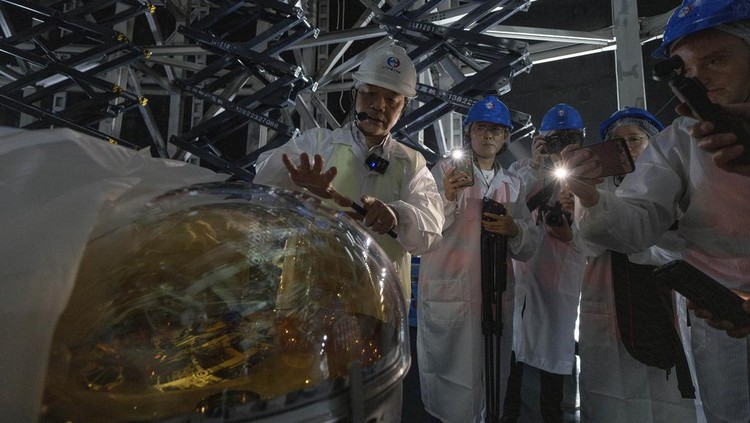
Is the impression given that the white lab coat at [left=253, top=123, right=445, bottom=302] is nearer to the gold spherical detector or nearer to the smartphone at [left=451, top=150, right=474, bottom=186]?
the smartphone at [left=451, top=150, right=474, bottom=186]

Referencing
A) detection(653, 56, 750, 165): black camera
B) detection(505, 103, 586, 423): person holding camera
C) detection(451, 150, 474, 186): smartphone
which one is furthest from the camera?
detection(505, 103, 586, 423): person holding camera

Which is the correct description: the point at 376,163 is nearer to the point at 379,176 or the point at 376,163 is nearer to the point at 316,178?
the point at 379,176

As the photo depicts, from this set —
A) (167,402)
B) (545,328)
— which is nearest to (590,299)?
(545,328)

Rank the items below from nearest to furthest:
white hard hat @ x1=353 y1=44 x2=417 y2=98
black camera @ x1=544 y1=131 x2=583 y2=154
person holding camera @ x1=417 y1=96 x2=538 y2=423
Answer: white hard hat @ x1=353 y1=44 x2=417 y2=98 → person holding camera @ x1=417 y1=96 x2=538 y2=423 → black camera @ x1=544 y1=131 x2=583 y2=154

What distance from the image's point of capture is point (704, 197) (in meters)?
1.10

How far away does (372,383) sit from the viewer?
0.40 meters

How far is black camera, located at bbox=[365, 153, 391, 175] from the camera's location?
1672mm

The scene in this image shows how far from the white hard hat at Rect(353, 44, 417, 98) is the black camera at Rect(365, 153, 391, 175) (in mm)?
290

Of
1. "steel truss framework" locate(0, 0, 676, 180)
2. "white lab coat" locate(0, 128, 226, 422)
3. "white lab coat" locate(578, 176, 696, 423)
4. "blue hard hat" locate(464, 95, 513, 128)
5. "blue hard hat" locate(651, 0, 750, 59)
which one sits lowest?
"white lab coat" locate(578, 176, 696, 423)

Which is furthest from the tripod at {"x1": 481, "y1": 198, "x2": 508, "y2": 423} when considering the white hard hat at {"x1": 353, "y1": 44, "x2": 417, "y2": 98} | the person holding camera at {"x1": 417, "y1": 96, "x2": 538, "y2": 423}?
the white hard hat at {"x1": 353, "y1": 44, "x2": 417, "y2": 98}

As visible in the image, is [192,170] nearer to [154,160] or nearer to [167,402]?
[154,160]

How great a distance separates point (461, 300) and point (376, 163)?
86cm

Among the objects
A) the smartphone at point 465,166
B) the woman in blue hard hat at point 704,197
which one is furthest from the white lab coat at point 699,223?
the smartphone at point 465,166

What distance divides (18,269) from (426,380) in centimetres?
206
